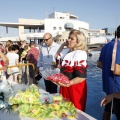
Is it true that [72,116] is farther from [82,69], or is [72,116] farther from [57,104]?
[82,69]

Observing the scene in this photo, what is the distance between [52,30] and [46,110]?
41228mm

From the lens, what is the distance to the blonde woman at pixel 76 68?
7.47 feet

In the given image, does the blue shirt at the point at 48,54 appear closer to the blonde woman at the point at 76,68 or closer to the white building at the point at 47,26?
the blonde woman at the point at 76,68

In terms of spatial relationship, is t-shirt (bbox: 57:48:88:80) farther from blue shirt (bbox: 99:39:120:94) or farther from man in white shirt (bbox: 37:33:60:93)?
man in white shirt (bbox: 37:33:60:93)

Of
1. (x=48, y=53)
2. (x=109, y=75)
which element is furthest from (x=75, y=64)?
(x=48, y=53)

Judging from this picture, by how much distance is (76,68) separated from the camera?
229cm

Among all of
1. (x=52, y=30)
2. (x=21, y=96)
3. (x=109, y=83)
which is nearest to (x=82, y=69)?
(x=109, y=83)

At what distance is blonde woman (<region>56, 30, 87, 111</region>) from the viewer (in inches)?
89.6

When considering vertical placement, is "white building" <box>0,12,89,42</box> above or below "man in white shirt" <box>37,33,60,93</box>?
above

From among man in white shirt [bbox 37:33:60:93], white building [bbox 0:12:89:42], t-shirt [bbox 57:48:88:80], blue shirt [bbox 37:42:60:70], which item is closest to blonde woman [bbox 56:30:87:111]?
t-shirt [bbox 57:48:88:80]

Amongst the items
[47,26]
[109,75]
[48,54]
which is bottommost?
[109,75]

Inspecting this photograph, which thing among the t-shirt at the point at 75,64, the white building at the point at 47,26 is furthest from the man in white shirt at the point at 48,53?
the white building at the point at 47,26

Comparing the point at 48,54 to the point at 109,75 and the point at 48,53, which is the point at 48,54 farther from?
the point at 109,75

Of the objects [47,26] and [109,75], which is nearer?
[109,75]
